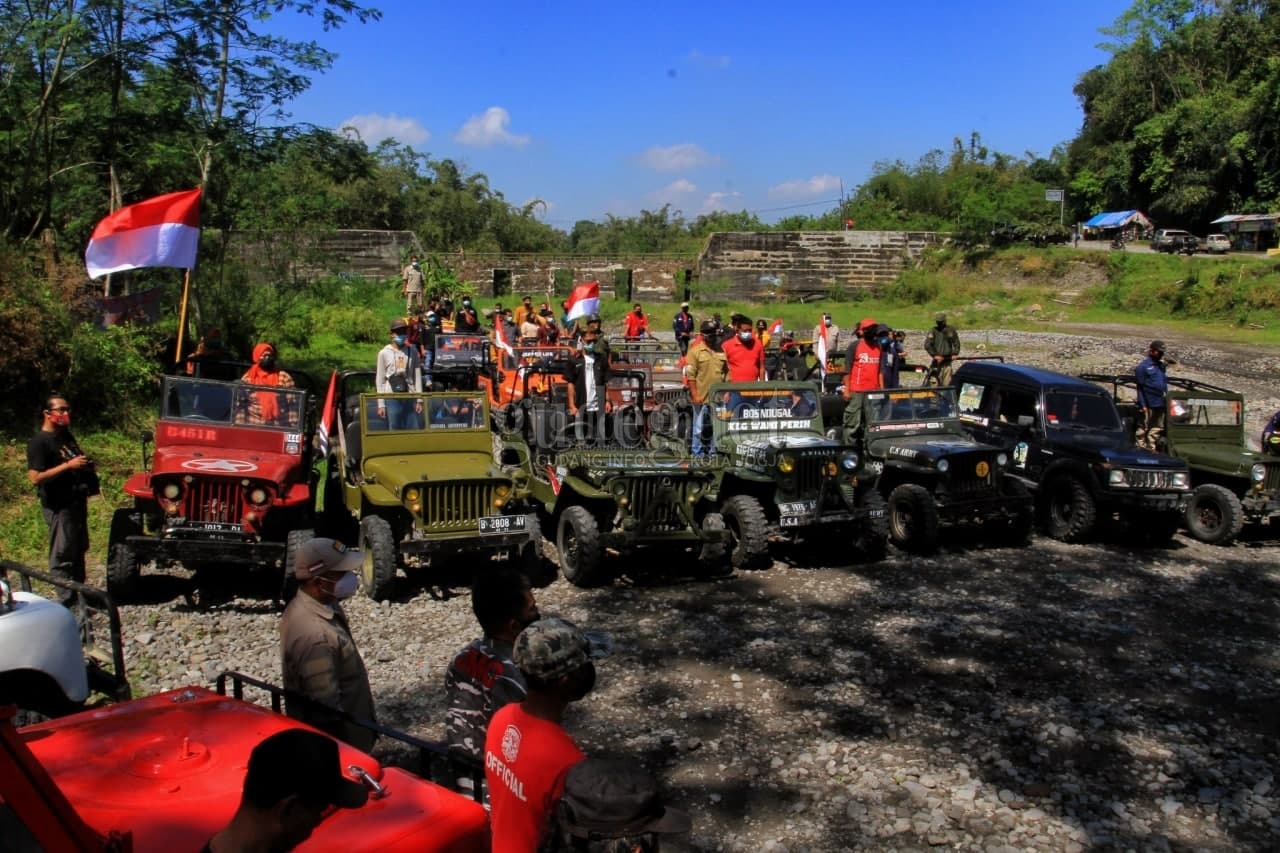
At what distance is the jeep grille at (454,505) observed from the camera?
855 cm

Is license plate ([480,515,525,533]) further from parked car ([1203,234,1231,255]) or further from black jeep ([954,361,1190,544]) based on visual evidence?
parked car ([1203,234,1231,255])

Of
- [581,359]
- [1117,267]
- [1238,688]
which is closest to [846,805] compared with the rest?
[1238,688]

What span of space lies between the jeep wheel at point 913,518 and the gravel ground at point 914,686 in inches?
8.3

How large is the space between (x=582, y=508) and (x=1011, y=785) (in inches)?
176

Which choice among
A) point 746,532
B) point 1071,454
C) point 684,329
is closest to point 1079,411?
point 1071,454

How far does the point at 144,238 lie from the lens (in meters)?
11.3

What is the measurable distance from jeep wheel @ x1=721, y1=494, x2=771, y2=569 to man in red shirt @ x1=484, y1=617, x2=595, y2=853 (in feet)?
21.7

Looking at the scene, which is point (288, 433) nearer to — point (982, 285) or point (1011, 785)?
point (1011, 785)

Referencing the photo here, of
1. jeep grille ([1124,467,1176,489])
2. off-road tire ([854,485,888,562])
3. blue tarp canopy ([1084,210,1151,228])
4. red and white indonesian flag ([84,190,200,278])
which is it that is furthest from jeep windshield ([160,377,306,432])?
blue tarp canopy ([1084,210,1151,228])

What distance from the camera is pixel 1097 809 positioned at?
527cm

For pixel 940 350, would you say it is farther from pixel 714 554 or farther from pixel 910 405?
pixel 714 554

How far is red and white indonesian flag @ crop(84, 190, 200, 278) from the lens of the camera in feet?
36.8

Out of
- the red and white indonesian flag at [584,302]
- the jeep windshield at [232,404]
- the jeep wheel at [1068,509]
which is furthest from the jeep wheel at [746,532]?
the red and white indonesian flag at [584,302]

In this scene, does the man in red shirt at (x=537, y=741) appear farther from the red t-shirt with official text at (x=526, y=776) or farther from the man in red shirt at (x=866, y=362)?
the man in red shirt at (x=866, y=362)
